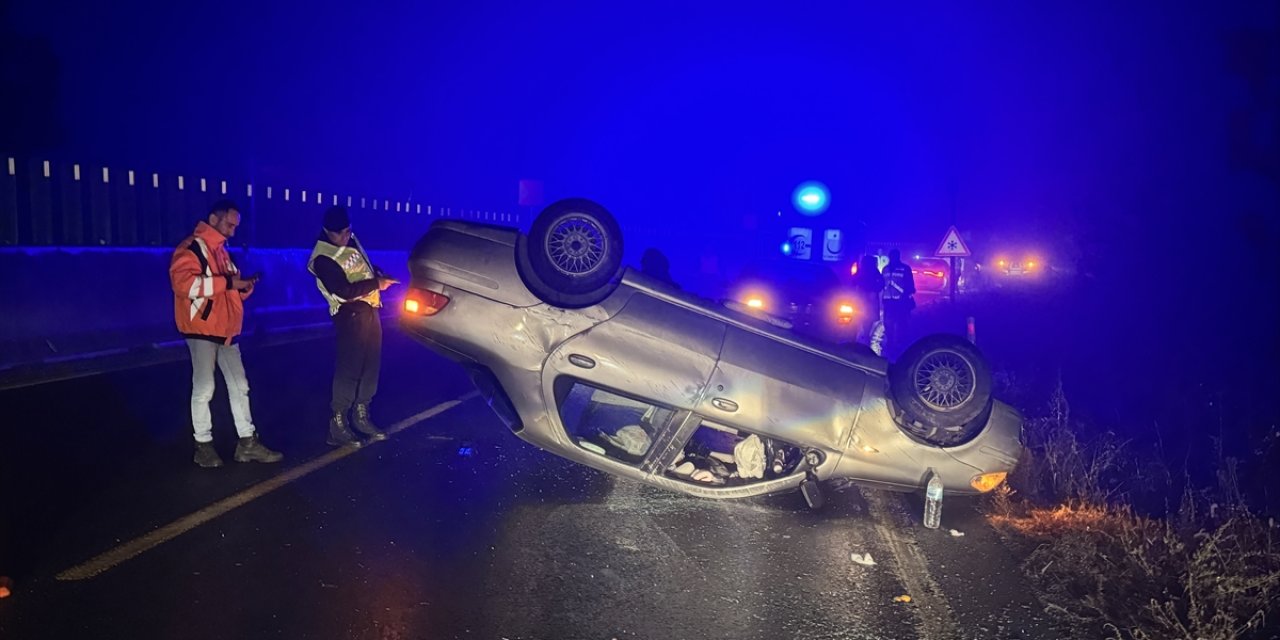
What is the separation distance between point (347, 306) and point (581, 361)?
231cm

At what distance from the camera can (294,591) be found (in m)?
3.53

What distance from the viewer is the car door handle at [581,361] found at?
455 cm

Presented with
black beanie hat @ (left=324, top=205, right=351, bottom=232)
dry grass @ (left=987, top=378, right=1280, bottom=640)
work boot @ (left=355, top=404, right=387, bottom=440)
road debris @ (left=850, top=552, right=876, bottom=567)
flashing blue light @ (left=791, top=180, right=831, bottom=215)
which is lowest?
work boot @ (left=355, top=404, right=387, bottom=440)

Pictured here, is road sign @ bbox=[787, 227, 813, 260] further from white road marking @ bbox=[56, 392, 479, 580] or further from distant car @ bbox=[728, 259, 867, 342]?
white road marking @ bbox=[56, 392, 479, 580]

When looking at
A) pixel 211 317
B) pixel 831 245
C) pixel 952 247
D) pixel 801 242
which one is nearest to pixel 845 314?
pixel 952 247

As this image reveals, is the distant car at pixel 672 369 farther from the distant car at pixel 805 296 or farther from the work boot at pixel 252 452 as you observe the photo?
the distant car at pixel 805 296

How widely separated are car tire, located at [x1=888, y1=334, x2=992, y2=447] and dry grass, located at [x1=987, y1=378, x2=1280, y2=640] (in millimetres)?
790

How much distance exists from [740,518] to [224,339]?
3571 mm

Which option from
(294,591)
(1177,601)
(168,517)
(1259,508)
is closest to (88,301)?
(168,517)

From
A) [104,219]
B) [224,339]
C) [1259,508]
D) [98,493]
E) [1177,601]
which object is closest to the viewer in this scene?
[1177,601]

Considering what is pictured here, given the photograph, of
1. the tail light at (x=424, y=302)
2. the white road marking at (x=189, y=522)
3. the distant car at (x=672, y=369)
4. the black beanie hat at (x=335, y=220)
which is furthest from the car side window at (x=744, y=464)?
the black beanie hat at (x=335, y=220)

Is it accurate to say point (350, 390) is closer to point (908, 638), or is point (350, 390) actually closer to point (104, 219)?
point (908, 638)

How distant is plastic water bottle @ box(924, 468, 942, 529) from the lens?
4.78 m

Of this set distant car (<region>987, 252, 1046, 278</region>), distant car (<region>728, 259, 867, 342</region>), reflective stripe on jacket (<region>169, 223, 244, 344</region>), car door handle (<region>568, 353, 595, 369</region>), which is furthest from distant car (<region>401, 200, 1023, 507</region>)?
distant car (<region>987, 252, 1046, 278</region>)
